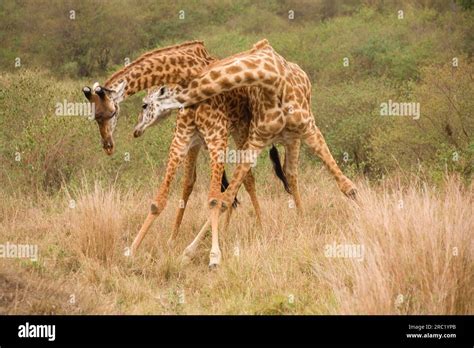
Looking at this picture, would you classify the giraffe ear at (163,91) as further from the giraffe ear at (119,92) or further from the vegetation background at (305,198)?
the vegetation background at (305,198)

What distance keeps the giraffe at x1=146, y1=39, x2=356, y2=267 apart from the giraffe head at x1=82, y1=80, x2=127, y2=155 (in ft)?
1.91

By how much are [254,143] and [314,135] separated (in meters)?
0.67

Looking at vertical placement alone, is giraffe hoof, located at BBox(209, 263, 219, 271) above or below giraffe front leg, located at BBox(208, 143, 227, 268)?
below

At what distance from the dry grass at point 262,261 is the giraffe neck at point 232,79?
135cm

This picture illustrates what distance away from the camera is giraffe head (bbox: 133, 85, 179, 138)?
7879mm

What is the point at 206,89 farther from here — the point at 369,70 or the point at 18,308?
the point at 369,70

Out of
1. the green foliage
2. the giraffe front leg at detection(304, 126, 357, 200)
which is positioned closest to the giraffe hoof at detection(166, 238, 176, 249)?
the giraffe front leg at detection(304, 126, 357, 200)

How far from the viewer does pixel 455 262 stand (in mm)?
5887

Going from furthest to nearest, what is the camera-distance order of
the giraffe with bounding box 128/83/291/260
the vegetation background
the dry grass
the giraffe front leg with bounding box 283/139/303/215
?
1. the giraffe front leg with bounding box 283/139/303/215
2. the giraffe with bounding box 128/83/291/260
3. the vegetation background
4. the dry grass

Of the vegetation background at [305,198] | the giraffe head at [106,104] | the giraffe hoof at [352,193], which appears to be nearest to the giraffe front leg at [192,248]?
the vegetation background at [305,198]

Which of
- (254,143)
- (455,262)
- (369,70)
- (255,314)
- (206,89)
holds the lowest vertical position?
(255,314)

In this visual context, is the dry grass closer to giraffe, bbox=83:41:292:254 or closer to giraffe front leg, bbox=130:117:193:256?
giraffe front leg, bbox=130:117:193:256

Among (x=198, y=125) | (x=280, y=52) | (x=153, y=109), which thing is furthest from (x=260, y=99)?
(x=280, y=52)
